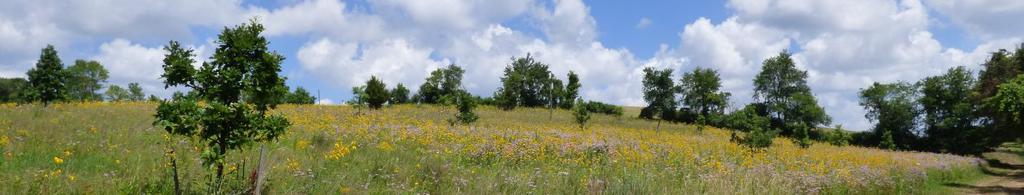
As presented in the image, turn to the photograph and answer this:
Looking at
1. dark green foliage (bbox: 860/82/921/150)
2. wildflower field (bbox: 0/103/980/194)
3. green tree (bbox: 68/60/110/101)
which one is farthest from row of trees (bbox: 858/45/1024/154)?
green tree (bbox: 68/60/110/101)

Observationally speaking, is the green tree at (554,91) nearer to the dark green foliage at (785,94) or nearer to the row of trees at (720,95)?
the row of trees at (720,95)

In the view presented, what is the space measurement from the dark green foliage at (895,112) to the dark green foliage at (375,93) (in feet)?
142

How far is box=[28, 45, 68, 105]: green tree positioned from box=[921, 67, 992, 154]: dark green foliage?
5967 centimetres

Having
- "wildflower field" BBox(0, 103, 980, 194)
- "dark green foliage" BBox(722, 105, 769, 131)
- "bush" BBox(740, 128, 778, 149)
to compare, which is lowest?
"wildflower field" BBox(0, 103, 980, 194)

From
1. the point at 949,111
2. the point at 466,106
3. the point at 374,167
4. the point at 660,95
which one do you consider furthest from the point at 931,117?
the point at 374,167

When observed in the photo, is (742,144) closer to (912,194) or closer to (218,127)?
(912,194)

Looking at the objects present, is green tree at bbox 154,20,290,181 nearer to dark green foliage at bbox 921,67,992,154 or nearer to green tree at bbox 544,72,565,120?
dark green foliage at bbox 921,67,992,154

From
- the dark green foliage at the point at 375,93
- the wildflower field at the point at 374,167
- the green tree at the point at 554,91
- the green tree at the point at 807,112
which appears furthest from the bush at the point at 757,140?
the green tree at the point at 554,91

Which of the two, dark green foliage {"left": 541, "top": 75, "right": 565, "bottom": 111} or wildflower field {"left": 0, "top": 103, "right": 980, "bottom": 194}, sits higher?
dark green foliage {"left": 541, "top": 75, "right": 565, "bottom": 111}

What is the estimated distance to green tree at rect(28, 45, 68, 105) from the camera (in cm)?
2775

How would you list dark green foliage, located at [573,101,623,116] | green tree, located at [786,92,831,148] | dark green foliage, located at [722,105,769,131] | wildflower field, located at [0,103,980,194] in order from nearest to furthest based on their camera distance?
wildflower field, located at [0,103,980,194] < dark green foliage, located at [722,105,769,131] < green tree, located at [786,92,831,148] < dark green foliage, located at [573,101,623,116]

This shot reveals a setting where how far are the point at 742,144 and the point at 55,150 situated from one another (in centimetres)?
2255

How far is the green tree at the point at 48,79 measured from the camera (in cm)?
2775

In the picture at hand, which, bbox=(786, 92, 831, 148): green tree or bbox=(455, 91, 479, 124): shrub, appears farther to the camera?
bbox=(786, 92, 831, 148): green tree
